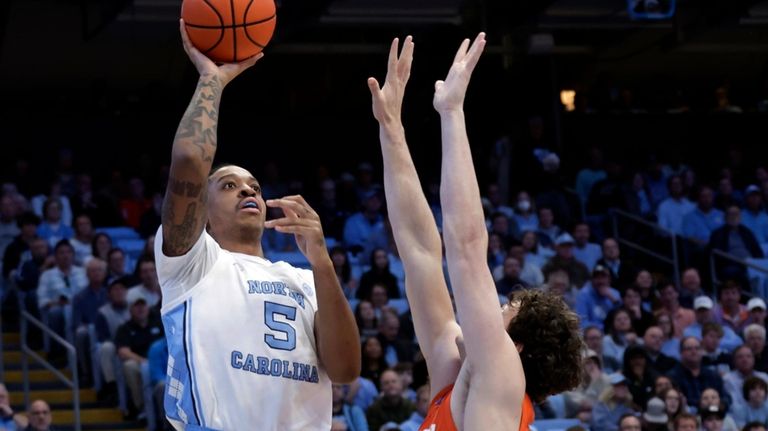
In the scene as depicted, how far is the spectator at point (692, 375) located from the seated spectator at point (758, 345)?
2.59 ft

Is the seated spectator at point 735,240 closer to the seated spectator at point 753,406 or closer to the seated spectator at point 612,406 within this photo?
the seated spectator at point 753,406

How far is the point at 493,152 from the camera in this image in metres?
19.5

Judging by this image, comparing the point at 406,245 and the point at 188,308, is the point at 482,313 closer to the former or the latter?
the point at 406,245

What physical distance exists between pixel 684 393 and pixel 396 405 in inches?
132

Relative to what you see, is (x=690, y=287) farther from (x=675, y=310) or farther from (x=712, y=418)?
(x=712, y=418)

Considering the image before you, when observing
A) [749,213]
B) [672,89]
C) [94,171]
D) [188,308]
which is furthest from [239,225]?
[672,89]

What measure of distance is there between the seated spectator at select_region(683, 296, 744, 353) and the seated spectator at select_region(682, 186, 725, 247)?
3.07 meters

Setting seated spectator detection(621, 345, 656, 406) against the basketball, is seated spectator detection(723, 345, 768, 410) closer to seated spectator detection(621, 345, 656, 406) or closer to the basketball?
seated spectator detection(621, 345, 656, 406)

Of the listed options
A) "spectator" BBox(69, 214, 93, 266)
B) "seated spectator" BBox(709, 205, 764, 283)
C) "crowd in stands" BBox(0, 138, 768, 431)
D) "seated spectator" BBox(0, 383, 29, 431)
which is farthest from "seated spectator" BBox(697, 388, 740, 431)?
"spectator" BBox(69, 214, 93, 266)

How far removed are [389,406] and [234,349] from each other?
7.43 meters

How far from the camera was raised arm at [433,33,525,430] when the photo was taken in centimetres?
369

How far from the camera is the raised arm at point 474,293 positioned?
3691 millimetres

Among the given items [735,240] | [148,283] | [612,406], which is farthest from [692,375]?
[148,283]

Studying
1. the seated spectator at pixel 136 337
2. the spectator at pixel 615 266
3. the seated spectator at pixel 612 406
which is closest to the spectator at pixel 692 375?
the seated spectator at pixel 612 406
